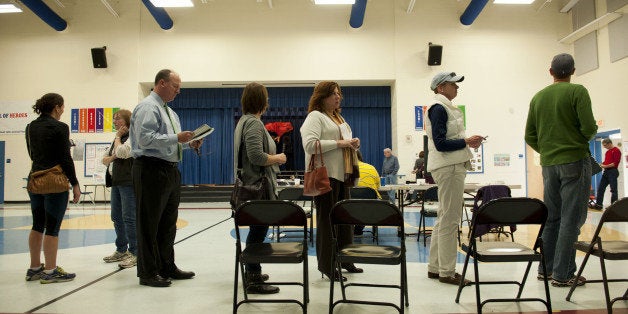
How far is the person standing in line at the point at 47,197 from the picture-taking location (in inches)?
123

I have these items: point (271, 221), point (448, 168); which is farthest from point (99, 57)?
point (448, 168)

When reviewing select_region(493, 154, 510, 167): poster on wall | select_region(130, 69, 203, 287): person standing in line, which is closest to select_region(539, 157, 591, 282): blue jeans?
select_region(130, 69, 203, 287): person standing in line

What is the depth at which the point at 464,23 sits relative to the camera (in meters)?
11.9

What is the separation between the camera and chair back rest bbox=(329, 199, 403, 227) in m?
2.28

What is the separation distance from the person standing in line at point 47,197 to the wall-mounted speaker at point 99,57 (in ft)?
31.6

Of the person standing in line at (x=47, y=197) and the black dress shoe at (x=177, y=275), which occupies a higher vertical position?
the person standing in line at (x=47, y=197)

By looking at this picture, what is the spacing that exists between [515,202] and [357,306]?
1102mm

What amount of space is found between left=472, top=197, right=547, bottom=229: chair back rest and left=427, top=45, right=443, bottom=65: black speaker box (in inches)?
393

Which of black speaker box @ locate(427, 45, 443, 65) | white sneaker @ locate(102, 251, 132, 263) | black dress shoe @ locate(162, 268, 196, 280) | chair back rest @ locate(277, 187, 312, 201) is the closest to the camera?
black dress shoe @ locate(162, 268, 196, 280)

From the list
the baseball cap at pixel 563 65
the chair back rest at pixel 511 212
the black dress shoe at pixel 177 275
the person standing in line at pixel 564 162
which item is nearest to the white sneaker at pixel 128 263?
the black dress shoe at pixel 177 275

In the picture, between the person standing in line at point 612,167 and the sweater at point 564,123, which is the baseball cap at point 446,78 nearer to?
the sweater at point 564,123

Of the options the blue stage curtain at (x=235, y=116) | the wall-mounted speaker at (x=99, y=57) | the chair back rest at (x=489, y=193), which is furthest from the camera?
the blue stage curtain at (x=235, y=116)

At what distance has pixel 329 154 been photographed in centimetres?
305

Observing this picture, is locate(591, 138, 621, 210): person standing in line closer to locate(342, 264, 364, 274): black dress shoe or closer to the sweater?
the sweater
